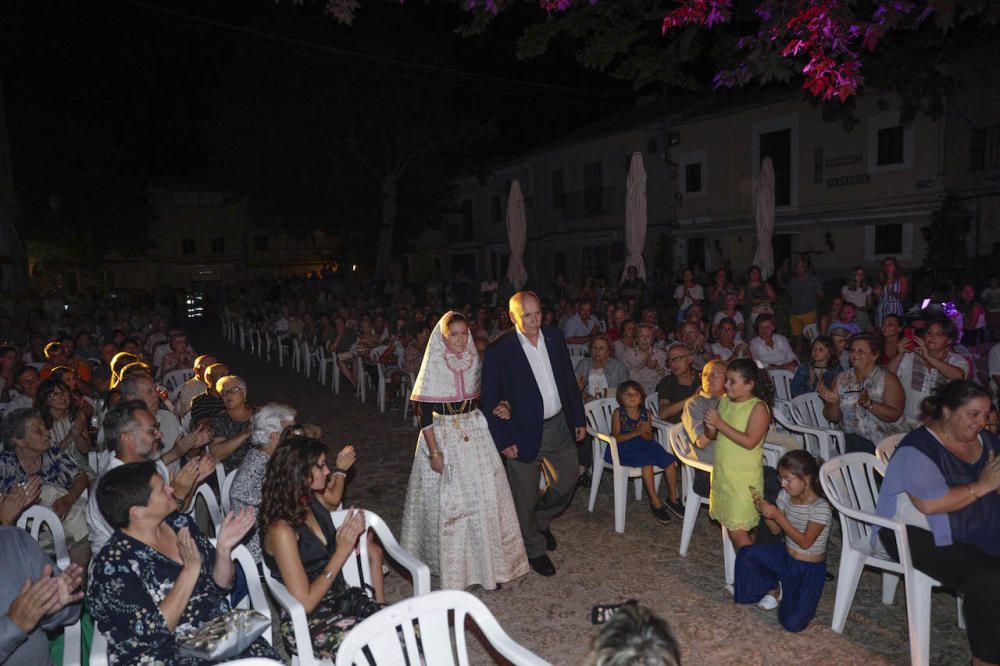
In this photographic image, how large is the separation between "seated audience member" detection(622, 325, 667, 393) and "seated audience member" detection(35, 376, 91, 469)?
5.17 m

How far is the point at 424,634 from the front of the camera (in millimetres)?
2834

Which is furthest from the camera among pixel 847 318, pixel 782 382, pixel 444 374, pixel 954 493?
pixel 847 318

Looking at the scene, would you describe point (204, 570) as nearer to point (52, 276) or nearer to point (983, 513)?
point (983, 513)

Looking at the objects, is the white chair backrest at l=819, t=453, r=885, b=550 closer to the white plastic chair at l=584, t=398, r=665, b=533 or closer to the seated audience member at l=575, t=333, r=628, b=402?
the white plastic chair at l=584, t=398, r=665, b=533

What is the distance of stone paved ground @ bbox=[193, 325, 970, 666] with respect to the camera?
397cm

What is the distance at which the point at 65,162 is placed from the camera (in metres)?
28.8

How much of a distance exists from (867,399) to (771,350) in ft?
8.36

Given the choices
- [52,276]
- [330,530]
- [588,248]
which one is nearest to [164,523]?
[330,530]

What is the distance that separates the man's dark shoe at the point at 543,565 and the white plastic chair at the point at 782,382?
393 centimetres

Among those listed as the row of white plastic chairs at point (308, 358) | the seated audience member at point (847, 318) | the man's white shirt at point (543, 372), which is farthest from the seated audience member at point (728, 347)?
the row of white plastic chairs at point (308, 358)

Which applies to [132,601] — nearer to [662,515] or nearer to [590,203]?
[662,515]

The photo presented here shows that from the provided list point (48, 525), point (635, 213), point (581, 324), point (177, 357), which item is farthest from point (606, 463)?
point (635, 213)

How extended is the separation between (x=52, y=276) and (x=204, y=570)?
4862cm

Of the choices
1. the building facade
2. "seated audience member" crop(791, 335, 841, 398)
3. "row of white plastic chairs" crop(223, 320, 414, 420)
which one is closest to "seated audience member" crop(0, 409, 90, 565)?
"row of white plastic chairs" crop(223, 320, 414, 420)
